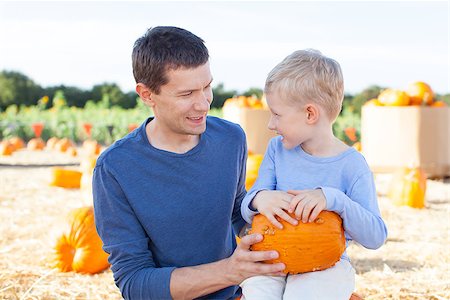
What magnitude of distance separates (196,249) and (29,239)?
353 cm

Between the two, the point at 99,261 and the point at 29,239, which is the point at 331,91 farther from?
the point at 29,239

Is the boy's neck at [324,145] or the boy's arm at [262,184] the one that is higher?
the boy's neck at [324,145]

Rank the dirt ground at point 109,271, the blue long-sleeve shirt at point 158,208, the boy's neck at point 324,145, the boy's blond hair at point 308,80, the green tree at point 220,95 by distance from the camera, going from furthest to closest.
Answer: the green tree at point 220,95 → the dirt ground at point 109,271 → the blue long-sleeve shirt at point 158,208 → the boy's neck at point 324,145 → the boy's blond hair at point 308,80

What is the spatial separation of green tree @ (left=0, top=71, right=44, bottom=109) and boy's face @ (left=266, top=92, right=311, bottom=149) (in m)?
24.2

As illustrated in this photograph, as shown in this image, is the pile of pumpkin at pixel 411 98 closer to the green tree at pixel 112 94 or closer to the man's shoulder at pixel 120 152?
the man's shoulder at pixel 120 152

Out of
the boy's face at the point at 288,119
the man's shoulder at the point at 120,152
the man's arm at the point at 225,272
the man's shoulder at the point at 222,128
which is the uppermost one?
the boy's face at the point at 288,119

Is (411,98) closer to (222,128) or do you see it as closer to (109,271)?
(109,271)

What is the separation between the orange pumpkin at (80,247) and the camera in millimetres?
4840

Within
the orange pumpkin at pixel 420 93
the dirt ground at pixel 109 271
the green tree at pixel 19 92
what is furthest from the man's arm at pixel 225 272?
the green tree at pixel 19 92

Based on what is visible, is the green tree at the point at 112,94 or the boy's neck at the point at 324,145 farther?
the green tree at the point at 112,94

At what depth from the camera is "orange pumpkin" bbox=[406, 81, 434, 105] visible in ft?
34.9

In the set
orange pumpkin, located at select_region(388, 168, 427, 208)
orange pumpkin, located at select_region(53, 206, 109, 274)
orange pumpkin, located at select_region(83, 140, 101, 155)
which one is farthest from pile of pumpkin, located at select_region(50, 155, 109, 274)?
orange pumpkin, located at select_region(83, 140, 101, 155)

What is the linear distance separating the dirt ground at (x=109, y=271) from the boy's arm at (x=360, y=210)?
1700 mm

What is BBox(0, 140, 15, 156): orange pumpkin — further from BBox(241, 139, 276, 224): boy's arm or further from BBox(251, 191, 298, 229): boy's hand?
BBox(251, 191, 298, 229): boy's hand
